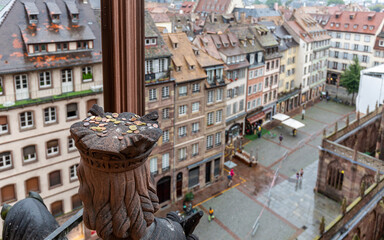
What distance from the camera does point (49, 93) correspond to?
9914 mm

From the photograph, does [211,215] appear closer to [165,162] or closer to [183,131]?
[165,162]

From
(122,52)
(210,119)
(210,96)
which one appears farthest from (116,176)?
(210,119)

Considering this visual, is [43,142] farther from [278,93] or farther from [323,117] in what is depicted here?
[323,117]

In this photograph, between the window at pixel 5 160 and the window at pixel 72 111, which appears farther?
the window at pixel 72 111

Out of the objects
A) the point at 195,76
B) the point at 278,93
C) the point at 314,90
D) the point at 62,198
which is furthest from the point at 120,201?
the point at 314,90

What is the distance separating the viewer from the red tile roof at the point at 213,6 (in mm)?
38634

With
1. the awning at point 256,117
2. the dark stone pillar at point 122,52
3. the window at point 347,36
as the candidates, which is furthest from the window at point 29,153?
the window at point 347,36

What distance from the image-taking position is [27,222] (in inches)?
94.4

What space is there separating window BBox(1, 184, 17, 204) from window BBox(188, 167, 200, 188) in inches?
302

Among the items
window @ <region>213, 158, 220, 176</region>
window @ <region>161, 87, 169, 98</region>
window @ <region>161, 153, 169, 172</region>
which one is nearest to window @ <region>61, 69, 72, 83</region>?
window @ <region>161, 87, 169, 98</region>

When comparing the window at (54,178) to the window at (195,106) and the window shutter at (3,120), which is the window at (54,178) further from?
the window at (195,106)

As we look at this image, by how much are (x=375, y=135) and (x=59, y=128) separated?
16.3m

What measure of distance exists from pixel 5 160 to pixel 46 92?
6.70 ft

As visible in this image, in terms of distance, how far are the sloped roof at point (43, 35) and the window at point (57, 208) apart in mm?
4182
